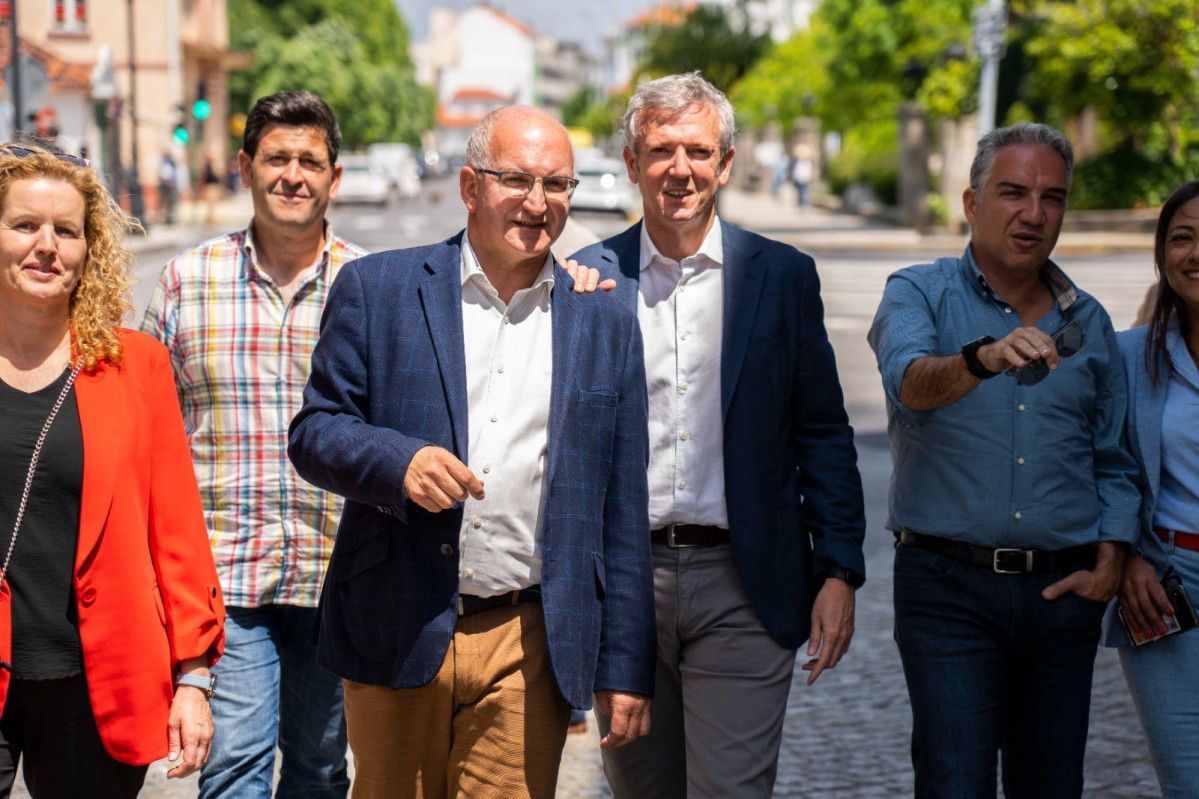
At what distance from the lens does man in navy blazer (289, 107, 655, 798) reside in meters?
3.20

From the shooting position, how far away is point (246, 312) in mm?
3973

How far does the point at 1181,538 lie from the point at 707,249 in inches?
53.0

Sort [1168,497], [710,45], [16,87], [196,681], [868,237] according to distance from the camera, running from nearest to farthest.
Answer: [196,681]
[1168,497]
[16,87]
[868,237]
[710,45]

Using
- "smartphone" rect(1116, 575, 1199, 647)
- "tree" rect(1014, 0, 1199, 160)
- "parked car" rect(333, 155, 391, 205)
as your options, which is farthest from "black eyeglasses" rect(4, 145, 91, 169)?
"parked car" rect(333, 155, 391, 205)

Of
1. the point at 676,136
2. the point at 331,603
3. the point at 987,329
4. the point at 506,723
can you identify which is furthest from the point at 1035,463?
the point at 331,603

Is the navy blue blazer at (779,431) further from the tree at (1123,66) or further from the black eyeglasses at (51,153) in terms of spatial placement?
the tree at (1123,66)

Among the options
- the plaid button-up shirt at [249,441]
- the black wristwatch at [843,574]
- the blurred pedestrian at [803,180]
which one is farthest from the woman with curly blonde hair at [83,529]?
the blurred pedestrian at [803,180]

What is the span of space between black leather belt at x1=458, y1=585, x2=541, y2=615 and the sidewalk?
18.4 metres

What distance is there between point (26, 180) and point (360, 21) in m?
83.8

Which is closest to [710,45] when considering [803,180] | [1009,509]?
[803,180]

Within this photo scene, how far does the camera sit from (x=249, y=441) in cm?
392

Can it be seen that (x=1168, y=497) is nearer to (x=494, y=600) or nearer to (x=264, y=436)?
(x=494, y=600)

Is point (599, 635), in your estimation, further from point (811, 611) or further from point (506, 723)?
point (811, 611)

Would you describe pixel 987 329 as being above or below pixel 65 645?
above
